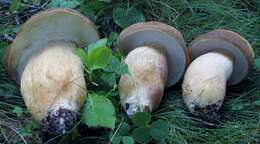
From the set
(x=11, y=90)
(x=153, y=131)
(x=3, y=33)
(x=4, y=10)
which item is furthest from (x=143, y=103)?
(x=4, y=10)

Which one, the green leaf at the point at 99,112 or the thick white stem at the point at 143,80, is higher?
the green leaf at the point at 99,112

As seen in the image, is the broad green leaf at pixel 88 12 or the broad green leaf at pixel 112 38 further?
the broad green leaf at pixel 88 12

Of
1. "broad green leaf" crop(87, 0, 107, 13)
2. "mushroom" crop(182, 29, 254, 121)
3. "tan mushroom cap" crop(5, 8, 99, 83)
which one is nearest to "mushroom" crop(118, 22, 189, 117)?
"mushroom" crop(182, 29, 254, 121)

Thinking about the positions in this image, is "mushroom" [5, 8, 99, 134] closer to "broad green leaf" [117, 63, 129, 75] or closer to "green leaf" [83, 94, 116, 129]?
"green leaf" [83, 94, 116, 129]

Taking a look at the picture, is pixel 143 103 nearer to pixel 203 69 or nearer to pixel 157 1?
pixel 203 69

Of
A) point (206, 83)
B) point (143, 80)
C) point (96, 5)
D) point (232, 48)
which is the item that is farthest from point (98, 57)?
point (96, 5)

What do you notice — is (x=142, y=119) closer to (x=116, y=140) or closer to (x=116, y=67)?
(x=116, y=140)

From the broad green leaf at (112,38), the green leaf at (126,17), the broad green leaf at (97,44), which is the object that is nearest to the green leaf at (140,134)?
the broad green leaf at (97,44)

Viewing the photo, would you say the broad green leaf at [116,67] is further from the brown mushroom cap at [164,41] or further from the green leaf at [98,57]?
the brown mushroom cap at [164,41]
